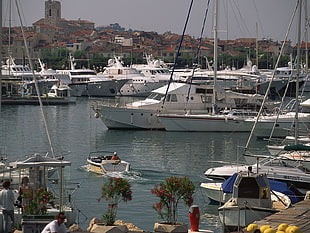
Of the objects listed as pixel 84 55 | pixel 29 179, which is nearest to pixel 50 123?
pixel 29 179

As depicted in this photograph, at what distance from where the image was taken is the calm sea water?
24328 mm

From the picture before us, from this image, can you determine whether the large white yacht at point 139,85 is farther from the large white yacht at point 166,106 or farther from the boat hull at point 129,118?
the large white yacht at point 166,106

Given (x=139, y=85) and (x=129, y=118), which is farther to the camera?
(x=139, y=85)

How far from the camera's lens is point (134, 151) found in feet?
134

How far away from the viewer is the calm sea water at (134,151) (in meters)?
24.3

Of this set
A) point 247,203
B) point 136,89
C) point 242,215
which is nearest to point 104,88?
point 136,89

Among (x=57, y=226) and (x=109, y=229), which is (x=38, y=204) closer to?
(x=109, y=229)

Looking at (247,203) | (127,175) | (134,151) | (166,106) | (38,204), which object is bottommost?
(134,151)

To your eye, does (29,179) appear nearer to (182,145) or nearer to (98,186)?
(98,186)

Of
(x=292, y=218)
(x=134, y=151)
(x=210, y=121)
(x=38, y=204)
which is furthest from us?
(x=210, y=121)

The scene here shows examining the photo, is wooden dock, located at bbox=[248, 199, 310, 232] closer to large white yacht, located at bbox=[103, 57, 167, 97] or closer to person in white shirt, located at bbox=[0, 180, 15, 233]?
person in white shirt, located at bbox=[0, 180, 15, 233]

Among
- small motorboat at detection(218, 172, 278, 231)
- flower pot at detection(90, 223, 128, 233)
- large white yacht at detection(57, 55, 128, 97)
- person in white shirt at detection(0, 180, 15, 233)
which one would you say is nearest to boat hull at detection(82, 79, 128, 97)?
large white yacht at detection(57, 55, 128, 97)

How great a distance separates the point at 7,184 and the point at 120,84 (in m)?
79.8

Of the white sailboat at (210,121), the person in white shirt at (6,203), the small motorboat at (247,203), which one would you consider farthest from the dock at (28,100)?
the person in white shirt at (6,203)
